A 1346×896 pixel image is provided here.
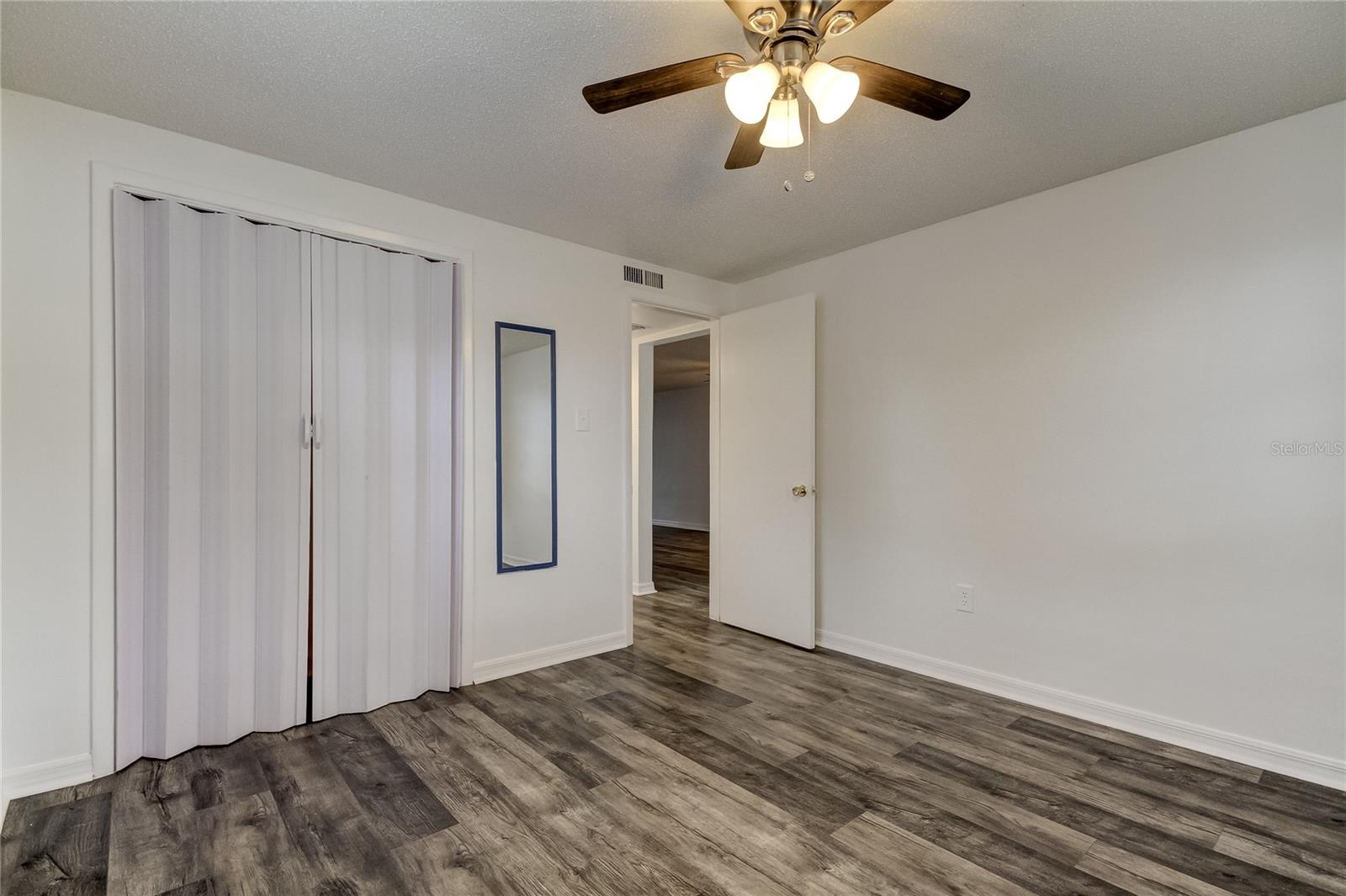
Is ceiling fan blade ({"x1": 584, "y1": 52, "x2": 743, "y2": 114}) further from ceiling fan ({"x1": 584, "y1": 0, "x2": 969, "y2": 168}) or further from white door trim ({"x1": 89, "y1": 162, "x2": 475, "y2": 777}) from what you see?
white door trim ({"x1": 89, "y1": 162, "x2": 475, "y2": 777})

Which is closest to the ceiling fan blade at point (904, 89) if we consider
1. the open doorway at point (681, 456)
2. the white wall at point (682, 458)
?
the open doorway at point (681, 456)

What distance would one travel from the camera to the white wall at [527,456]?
338 cm

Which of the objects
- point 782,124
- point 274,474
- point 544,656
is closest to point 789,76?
A: point 782,124

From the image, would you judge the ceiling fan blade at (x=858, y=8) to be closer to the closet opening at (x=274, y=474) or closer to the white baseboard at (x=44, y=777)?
the closet opening at (x=274, y=474)

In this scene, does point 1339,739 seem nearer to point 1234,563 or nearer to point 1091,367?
point 1234,563

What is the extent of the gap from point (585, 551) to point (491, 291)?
1.56 meters

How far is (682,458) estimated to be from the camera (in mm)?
11031

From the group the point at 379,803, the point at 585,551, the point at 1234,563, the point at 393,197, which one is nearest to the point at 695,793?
the point at 379,803

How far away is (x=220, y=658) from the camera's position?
2533 mm

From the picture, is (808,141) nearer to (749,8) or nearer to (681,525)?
(749,8)

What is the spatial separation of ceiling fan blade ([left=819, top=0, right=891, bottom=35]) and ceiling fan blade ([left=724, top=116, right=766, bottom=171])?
0.38 meters

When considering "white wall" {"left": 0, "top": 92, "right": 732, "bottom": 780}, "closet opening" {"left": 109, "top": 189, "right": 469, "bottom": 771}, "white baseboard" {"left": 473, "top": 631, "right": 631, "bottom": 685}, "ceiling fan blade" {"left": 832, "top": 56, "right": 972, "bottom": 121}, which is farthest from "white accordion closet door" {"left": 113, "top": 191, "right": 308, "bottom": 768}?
"ceiling fan blade" {"left": 832, "top": 56, "right": 972, "bottom": 121}

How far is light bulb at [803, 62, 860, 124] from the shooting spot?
1.61 metres

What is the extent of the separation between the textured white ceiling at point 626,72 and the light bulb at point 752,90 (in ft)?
0.97
